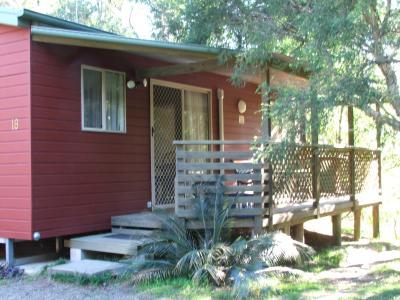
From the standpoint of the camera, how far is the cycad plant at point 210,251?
6270mm

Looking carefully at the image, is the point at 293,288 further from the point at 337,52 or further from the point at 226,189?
the point at 337,52

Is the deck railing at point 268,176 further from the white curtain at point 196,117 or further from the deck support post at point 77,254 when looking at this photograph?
the deck support post at point 77,254

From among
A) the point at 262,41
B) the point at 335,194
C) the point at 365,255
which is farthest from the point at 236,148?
the point at 262,41

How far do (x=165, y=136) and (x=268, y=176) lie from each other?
110 inches

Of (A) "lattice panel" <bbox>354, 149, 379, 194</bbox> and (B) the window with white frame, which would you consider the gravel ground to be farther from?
(A) "lattice panel" <bbox>354, 149, 379, 194</bbox>

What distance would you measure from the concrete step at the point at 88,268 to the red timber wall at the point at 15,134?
0.69 metres

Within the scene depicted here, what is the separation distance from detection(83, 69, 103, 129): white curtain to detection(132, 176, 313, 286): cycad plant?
6.88 ft

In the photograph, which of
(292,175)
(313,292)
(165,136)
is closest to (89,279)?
(313,292)

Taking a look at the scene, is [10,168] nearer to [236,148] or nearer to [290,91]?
[290,91]

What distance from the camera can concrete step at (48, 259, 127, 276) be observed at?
654 centimetres

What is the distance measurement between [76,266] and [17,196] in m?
1.33

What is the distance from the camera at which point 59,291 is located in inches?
243

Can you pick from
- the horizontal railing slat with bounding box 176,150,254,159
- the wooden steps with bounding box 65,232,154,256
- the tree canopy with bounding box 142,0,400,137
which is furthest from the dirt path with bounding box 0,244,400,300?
the tree canopy with bounding box 142,0,400,137

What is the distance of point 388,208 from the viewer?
53.1 ft
